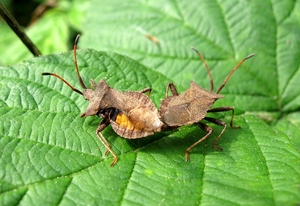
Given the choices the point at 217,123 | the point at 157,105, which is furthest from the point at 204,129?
the point at 157,105

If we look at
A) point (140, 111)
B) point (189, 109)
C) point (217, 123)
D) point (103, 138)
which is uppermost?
point (103, 138)

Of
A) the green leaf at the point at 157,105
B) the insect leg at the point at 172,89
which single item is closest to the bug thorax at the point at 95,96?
the green leaf at the point at 157,105

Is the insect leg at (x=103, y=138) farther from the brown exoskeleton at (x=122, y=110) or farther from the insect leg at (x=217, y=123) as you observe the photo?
the insect leg at (x=217, y=123)

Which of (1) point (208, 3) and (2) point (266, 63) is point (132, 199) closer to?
(2) point (266, 63)

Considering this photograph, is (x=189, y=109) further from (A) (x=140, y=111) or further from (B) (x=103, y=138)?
(B) (x=103, y=138)

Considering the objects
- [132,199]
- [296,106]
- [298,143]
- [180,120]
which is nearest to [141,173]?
[132,199]

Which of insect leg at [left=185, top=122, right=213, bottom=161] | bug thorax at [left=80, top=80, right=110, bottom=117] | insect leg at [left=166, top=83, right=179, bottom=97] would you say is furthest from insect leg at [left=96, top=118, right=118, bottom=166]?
insect leg at [left=166, top=83, right=179, bottom=97]

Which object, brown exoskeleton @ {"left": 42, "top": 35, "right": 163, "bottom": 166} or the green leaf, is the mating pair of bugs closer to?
brown exoskeleton @ {"left": 42, "top": 35, "right": 163, "bottom": 166}
